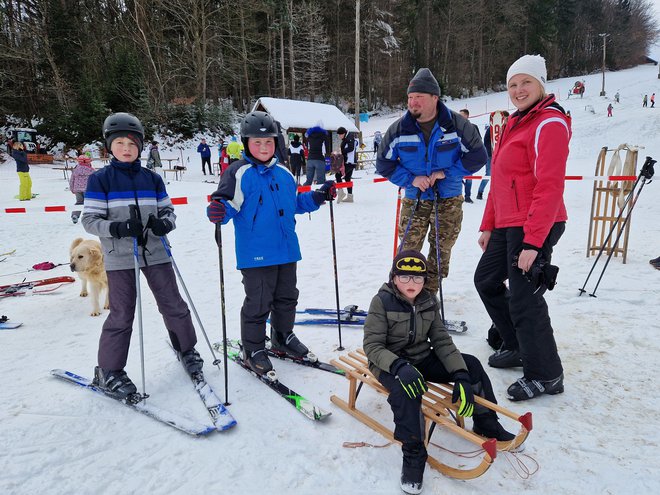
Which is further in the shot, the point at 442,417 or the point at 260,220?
the point at 260,220

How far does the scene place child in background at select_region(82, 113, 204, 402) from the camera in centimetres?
314

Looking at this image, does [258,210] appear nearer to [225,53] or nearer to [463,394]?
[463,394]

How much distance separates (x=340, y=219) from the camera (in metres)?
10.3

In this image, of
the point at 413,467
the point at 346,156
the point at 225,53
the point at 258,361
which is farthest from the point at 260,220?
the point at 225,53

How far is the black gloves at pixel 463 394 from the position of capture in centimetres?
239

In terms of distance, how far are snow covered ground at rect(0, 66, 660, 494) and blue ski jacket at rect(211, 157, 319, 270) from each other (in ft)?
3.58

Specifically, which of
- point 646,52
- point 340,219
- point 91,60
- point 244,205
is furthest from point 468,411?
point 646,52

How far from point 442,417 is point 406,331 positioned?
1.83ft

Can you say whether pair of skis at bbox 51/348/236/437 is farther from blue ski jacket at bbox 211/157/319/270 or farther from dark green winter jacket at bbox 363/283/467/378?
dark green winter jacket at bbox 363/283/467/378

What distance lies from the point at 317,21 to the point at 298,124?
1910cm

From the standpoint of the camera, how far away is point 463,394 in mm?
2406

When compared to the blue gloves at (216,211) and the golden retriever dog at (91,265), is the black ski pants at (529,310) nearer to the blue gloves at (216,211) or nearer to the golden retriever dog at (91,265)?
the blue gloves at (216,211)

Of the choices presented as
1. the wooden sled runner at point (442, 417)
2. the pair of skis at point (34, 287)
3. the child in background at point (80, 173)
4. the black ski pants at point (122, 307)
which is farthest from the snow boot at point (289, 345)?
the child in background at point (80, 173)

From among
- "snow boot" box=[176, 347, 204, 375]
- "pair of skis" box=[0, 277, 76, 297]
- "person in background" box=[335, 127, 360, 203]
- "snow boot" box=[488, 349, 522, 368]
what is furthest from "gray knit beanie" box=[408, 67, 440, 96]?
"person in background" box=[335, 127, 360, 203]
